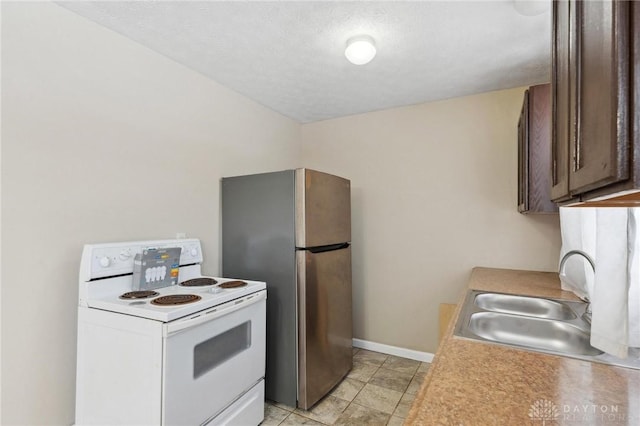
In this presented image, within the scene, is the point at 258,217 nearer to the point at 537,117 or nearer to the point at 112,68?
the point at 112,68

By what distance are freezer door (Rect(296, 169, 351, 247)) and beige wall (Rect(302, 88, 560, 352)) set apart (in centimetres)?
59

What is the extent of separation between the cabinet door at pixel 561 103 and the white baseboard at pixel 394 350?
90.8 inches

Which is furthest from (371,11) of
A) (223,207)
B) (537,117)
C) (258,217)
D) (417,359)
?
(417,359)

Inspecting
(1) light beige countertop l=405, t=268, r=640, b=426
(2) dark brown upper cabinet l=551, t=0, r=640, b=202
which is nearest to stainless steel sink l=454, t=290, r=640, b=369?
(1) light beige countertop l=405, t=268, r=640, b=426

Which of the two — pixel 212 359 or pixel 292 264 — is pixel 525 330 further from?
pixel 212 359

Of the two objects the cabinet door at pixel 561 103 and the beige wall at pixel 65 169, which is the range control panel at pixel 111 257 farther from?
the cabinet door at pixel 561 103

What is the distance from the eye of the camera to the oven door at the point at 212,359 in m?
1.34

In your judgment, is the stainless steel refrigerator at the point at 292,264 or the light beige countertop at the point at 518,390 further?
the stainless steel refrigerator at the point at 292,264

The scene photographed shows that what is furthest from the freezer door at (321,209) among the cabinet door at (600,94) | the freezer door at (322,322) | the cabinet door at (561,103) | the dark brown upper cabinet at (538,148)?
the cabinet door at (600,94)

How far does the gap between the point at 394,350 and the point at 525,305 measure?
1.50 meters

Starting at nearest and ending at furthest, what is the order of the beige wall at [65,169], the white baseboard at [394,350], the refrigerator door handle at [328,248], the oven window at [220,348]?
the beige wall at [65,169]
the oven window at [220,348]
the refrigerator door handle at [328,248]
the white baseboard at [394,350]

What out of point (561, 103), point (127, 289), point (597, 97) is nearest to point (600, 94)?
point (597, 97)

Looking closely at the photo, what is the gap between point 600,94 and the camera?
1.80 feet

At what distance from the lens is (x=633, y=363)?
A: 101 centimetres
